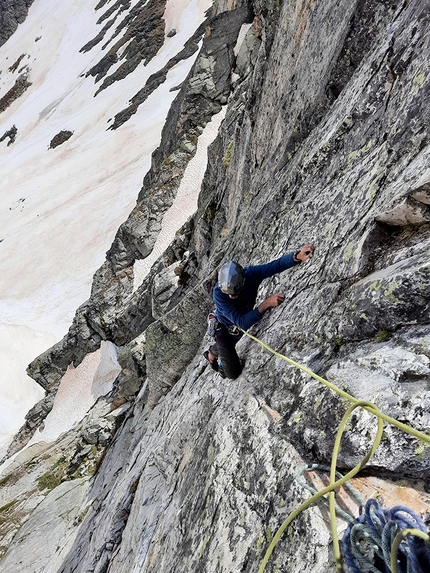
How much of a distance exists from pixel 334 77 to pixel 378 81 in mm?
1938

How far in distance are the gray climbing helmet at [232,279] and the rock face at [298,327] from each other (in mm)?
724

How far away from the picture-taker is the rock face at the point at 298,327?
3.54 m

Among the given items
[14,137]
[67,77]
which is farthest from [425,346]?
[67,77]

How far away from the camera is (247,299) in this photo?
21.3 ft

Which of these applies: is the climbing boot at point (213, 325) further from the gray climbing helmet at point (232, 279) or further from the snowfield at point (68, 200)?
the snowfield at point (68, 200)

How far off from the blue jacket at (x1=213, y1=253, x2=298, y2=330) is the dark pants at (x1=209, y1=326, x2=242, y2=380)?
314mm

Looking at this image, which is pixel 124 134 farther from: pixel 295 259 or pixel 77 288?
pixel 295 259

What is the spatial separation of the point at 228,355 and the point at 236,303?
0.86 meters

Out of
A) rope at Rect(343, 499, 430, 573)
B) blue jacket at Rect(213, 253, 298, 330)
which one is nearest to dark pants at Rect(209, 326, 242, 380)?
blue jacket at Rect(213, 253, 298, 330)

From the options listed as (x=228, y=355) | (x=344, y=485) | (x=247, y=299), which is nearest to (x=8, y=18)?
(x=247, y=299)

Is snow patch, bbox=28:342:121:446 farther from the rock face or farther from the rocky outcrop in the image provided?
the rocky outcrop

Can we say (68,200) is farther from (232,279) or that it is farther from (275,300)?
(275,300)

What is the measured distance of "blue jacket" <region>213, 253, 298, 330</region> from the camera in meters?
5.86

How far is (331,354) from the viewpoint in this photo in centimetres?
421
